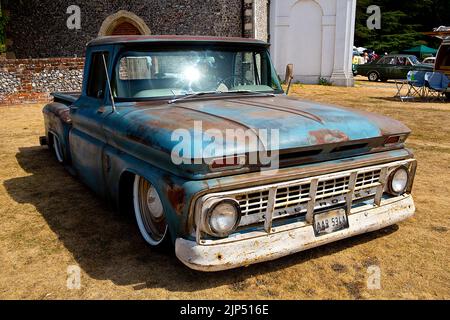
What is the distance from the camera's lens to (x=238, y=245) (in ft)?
8.67

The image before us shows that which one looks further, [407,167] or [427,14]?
[427,14]

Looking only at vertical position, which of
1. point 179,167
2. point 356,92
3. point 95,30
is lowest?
point 356,92

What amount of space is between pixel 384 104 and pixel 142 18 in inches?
417

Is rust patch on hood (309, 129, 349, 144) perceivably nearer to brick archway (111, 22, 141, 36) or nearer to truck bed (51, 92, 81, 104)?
truck bed (51, 92, 81, 104)

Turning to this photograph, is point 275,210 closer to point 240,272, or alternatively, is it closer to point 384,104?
point 240,272

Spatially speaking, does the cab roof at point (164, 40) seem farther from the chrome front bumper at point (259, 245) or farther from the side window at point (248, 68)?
the chrome front bumper at point (259, 245)

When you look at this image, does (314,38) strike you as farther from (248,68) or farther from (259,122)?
(259,122)

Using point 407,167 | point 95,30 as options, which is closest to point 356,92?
point 95,30

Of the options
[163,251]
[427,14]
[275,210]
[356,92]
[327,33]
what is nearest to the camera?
[275,210]

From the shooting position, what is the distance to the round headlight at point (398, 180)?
335 centimetres

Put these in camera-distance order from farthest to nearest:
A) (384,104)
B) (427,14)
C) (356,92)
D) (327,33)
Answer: (427,14), (327,33), (356,92), (384,104)

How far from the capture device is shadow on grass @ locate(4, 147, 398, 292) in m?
2.89

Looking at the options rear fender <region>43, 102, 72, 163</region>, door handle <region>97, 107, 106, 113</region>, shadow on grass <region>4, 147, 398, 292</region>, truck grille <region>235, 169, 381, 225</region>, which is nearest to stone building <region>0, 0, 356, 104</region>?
rear fender <region>43, 102, 72, 163</region>
